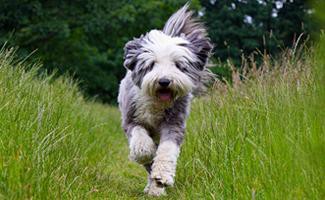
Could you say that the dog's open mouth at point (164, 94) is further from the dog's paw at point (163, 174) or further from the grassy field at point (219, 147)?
the dog's paw at point (163, 174)

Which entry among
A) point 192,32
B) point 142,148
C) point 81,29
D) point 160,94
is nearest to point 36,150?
point 142,148

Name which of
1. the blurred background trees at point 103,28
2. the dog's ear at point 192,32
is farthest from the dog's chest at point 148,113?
the blurred background trees at point 103,28

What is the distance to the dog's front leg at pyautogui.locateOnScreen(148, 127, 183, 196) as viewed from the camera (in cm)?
553

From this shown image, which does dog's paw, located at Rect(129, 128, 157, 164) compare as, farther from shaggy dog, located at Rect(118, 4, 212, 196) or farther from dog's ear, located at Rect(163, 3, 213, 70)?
dog's ear, located at Rect(163, 3, 213, 70)

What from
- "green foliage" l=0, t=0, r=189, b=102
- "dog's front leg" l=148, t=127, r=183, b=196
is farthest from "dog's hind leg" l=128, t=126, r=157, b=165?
"green foliage" l=0, t=0, r=189, b=102

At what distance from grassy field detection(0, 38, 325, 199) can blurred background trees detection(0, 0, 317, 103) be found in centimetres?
728

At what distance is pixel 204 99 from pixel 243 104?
1581 millimetres

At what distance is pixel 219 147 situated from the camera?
5211 mm

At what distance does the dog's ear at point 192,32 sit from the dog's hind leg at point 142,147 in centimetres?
98

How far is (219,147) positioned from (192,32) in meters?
1.93

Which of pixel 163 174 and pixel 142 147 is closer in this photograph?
pixel 163 174

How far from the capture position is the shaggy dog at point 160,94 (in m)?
5.80

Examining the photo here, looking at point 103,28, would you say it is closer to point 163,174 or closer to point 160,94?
point 160,94

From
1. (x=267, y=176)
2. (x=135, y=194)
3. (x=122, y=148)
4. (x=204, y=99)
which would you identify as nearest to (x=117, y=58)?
(x=122, y=148)
